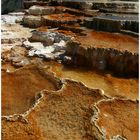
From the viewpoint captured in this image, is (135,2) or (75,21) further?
(135,2)

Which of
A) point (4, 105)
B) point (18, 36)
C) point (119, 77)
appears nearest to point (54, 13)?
point (18, 36)

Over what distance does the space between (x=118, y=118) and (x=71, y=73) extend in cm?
319

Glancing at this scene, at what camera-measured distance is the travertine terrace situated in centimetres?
535

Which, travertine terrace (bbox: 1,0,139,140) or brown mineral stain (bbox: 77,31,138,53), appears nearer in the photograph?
travertine terrace (bbox: 1,0,139,140)

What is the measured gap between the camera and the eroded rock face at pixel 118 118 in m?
5.37

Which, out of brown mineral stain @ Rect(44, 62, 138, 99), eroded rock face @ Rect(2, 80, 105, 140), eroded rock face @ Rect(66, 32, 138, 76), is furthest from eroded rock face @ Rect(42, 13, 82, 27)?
eroded rock face @ Rect(2, 80, 105, 140)

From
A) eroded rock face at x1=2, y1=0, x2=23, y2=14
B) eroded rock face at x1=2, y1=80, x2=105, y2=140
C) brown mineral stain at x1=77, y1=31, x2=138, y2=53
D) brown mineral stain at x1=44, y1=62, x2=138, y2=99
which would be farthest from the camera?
eroded rock face at x1=2, y1=0, x2=23, y2=14

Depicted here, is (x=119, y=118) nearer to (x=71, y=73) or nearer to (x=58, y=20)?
(x=71, y=73)

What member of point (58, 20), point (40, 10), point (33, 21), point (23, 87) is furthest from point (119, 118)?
point (40, 10)

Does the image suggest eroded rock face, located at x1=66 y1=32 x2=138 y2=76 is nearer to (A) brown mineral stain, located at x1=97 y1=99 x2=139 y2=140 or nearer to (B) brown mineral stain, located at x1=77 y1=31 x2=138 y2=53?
(B) brown mineral stain, located at x1=77 y1=31 x2=138 y2=53

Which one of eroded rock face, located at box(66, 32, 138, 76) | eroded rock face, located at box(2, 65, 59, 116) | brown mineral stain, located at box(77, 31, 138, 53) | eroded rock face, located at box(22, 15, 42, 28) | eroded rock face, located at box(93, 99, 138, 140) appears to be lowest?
eroded rock face, located at box(93, 99, 138, 140)

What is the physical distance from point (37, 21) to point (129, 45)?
468 centimetres

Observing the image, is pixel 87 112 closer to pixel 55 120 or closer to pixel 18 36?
pixel 55 120

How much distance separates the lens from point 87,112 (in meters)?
5.82
